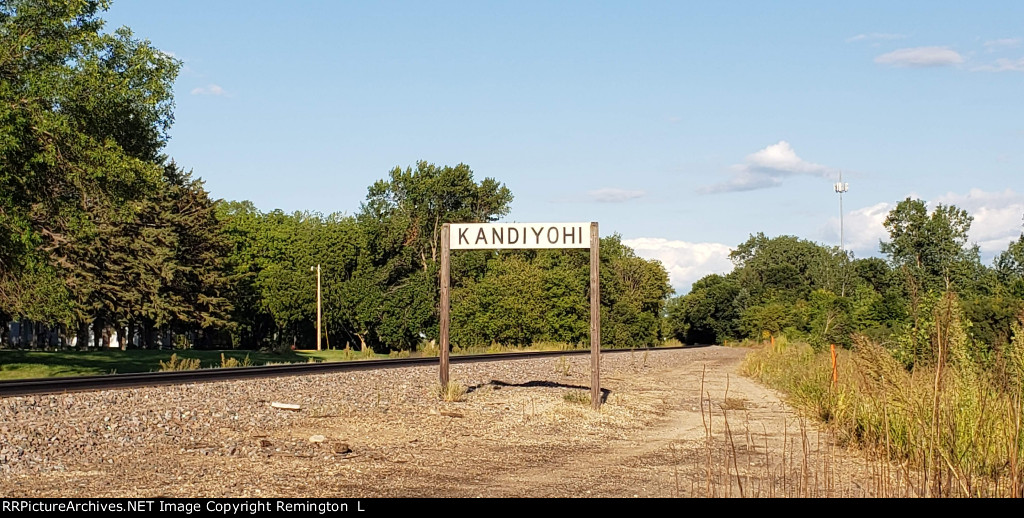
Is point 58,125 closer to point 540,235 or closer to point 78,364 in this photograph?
point 78,364

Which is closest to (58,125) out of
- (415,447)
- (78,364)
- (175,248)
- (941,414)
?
(78,364)

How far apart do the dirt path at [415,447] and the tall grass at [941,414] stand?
0.52 m

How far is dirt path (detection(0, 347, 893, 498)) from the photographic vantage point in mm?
9141

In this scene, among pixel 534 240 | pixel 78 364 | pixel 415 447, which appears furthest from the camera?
pixel 78 364

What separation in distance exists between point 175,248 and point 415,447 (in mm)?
56278

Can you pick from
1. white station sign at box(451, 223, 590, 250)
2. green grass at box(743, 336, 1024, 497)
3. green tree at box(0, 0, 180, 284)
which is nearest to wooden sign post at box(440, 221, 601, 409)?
white station sign at box(451, 223, 590, 250)

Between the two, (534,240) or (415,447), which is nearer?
(415,447)

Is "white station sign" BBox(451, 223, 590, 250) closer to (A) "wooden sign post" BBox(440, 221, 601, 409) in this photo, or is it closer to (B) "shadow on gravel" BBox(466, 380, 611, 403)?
(A) "wooden sign post" BBox(440, 221, 601, 409)

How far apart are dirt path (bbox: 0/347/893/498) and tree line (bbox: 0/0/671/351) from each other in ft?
37.5

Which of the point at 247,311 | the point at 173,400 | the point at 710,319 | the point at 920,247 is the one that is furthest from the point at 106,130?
the point at 710,319

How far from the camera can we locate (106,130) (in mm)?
32812

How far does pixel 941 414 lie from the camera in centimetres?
1013
